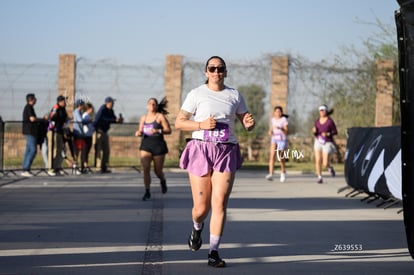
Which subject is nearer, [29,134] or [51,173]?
[29,134]

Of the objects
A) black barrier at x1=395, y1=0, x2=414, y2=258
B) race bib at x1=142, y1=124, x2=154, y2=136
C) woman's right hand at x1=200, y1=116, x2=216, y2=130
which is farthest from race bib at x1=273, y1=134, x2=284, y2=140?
black barrier at x1=395, y1=0, x2=414, y2=258

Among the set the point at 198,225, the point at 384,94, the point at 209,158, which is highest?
the point at 384,94

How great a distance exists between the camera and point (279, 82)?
29750mm

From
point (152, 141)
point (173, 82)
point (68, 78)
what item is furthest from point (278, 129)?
point (68, 78)

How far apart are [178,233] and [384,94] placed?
2029cm

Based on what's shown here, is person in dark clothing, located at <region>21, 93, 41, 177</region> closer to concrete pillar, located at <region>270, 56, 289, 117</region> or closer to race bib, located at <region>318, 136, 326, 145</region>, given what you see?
race bib, located at <region>318, 136, 326, 145</region>

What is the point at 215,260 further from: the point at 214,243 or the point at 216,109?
the point at 216,109

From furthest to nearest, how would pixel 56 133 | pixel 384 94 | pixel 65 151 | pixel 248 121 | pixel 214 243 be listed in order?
pixel 384 94 → pixel 65 151 → pixel 56 133 → pixel 248 121 → pixel 214 243

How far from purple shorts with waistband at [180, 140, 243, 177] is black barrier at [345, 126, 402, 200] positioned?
5.54 metres

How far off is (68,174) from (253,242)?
13698 millimetres

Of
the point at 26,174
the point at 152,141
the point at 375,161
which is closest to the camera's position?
the point at 375,161

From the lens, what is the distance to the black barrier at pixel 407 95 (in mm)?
7672

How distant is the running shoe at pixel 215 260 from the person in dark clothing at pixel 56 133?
14518 mm

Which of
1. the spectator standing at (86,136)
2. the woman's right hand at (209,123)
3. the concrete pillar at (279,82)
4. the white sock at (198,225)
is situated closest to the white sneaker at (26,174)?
the spectator standing at (86,136)
